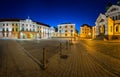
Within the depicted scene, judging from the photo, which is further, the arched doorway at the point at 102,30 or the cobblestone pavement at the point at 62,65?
the arched doorway at the point at 102,30

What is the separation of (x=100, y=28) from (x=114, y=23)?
5529 millimetres

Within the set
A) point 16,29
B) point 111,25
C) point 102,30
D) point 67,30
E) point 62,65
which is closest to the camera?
point 62,65

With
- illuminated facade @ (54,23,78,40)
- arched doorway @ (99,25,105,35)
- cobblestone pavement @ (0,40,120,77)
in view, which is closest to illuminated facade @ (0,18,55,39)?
illuminated facade @ (54,23,78,40)

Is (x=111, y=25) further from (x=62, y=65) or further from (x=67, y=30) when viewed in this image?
(x=67, y=30)

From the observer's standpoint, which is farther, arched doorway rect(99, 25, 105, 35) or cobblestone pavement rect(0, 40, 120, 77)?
arched doorway rect(99, 25, 105, 35)

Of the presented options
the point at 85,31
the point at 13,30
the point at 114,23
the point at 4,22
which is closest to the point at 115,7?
the point at 114,23

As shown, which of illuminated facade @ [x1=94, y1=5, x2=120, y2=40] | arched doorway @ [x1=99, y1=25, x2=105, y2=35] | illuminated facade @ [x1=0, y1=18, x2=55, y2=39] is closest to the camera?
illuminated facade @ [x1=94, y1=5, x2=120, y2=40]

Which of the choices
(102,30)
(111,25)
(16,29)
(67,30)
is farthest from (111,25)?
(16,29)

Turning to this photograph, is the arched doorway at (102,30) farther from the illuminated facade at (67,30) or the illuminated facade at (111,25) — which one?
the illuminated facade at (67,30)

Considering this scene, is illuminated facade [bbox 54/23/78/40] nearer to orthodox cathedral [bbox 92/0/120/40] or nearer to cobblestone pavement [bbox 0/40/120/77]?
orthodox cathedral [bbox 92/0/120/40]

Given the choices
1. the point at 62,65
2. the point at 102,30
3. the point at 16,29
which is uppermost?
the point at 16,29

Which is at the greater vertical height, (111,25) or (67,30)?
(67,30)

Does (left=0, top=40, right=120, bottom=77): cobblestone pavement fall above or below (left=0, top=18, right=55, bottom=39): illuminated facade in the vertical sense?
below

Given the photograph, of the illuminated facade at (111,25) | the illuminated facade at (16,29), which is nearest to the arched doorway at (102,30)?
the illuminated facade at (111,25)
